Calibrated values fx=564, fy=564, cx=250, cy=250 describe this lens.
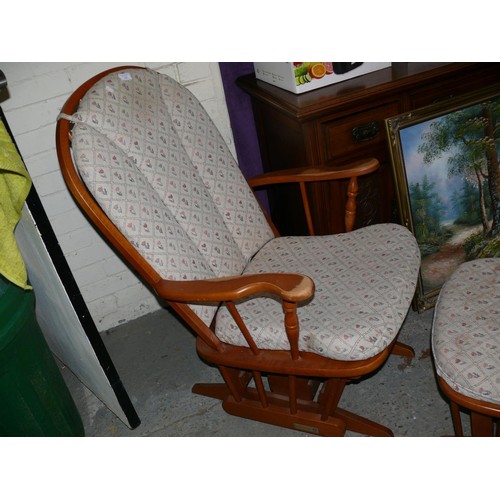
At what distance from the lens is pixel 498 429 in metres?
1.63

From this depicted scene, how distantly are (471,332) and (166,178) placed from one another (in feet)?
3.27

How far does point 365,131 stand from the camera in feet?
6.56

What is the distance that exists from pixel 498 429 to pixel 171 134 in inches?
52.7

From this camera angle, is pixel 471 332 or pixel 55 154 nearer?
pixel 471 332

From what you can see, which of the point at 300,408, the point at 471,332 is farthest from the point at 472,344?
the point at 300,408

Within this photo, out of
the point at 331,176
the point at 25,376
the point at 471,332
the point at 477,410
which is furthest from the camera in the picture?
the point at 331,176

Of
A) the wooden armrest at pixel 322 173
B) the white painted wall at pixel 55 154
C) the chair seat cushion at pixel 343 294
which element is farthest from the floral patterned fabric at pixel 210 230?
the white painted wall at pixel 55 154

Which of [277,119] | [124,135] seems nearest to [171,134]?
[124,135]

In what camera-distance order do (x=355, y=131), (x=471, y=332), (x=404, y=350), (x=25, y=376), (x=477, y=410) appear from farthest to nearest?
(x=404, y=350)
(x=355, y=131)
(x=25, y=376)
(x=471, y=332)
(x=477, y=410)

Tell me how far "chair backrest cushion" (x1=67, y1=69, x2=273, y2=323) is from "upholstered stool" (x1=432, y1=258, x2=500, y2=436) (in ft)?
2.27

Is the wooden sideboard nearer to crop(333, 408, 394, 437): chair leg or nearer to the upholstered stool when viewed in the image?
the upholstered stool

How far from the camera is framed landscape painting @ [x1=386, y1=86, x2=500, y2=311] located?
2062 millimetres

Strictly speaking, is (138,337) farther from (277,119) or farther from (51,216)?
(277,119)

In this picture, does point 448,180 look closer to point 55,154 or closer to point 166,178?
point 166,178
